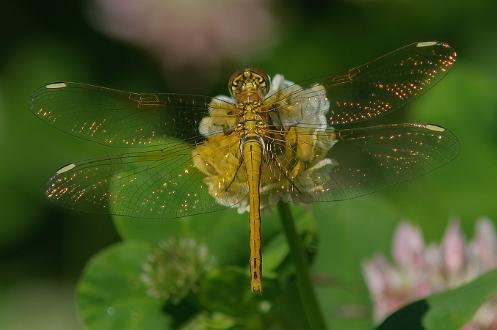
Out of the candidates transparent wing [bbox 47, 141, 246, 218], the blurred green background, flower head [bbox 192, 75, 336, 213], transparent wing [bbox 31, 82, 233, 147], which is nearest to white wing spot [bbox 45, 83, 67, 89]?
transparent wing [bbox 31, 82, 233, 147]

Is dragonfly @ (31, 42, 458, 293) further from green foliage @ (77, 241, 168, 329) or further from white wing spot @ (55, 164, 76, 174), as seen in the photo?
green foliage @ (77, 241, 168, 329)

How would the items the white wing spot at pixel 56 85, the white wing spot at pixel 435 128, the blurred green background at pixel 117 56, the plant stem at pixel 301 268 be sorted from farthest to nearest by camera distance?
1. the blurred green background at pixel 117 56
2. the white wing spot at pixel 56 85
3. the white wing spot at pixel 435 128
4. the plant stem at pixel 301 268

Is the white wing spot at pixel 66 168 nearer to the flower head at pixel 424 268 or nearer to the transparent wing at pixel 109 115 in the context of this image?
the transparent wing at pixel 109 115

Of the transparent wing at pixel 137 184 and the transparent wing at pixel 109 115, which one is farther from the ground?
the transparent wing at pixel 109 115

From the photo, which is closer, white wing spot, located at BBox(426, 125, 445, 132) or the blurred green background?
white wing spot, located at BBox(426, 125, 445, 132)

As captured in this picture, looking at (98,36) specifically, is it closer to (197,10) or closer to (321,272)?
(197,10)

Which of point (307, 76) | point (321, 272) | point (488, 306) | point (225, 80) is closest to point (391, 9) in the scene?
point (307, 76)

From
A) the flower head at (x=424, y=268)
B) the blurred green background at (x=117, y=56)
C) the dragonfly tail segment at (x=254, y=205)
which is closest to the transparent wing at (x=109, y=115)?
the dragonfly tail segment at (x=254, y=205)
